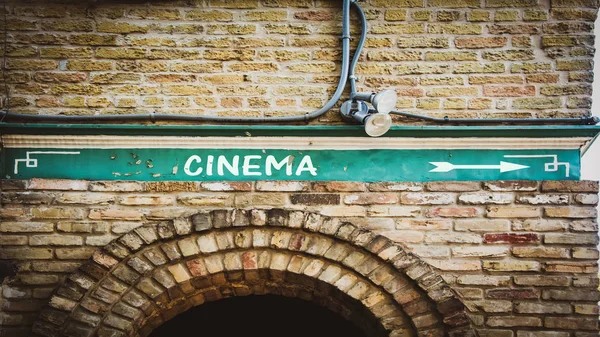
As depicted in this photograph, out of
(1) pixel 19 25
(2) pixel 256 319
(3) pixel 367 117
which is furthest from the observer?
(2) pixel 256 319

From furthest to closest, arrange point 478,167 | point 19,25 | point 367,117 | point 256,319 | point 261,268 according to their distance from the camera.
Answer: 1. point 256,319
2. point 19,25
3. point 478,167
4. point 261,268
5. point 367,117

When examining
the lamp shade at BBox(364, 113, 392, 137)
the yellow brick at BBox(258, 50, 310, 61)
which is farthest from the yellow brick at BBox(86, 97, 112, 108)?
the lamp shade at BBox(364, 113, 392, 137)

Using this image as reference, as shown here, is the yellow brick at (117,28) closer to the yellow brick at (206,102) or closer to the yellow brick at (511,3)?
the yellow brick at (206,102)

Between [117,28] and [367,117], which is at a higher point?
[117,28]

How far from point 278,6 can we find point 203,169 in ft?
3.93

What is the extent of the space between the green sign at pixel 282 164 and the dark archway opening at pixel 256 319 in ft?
6.84

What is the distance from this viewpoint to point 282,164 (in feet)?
10.1

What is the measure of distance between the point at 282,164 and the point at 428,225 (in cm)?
100

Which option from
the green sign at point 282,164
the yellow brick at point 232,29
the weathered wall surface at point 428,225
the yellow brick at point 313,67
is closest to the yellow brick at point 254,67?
the yellow brick at point 313,67

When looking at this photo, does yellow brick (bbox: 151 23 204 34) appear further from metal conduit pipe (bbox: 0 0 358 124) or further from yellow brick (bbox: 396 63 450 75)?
yellow brick (bbox: 396 63 450 75)

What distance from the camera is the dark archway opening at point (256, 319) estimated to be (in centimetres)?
474

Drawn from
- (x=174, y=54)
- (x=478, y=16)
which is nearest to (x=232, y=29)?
(x=174, y=54)

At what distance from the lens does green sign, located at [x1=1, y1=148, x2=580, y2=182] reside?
10.0 feet

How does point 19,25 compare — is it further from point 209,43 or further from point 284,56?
point 284,56
